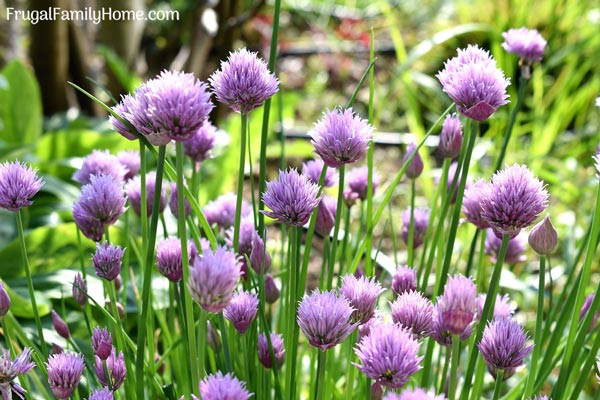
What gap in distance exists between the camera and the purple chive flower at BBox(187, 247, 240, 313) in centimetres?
43

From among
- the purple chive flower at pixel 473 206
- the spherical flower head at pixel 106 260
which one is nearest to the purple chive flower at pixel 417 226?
the purple chive flower at pixel 473 206

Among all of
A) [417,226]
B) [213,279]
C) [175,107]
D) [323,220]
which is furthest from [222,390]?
[417,226]

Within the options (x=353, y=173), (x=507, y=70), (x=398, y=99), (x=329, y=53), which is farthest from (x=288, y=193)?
(x=329, y=53)

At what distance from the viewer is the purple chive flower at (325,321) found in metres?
0.50

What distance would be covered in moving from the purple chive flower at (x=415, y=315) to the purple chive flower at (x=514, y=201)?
9 cm

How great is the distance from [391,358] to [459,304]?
70 mm

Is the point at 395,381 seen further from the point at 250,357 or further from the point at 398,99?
the point at 398,99

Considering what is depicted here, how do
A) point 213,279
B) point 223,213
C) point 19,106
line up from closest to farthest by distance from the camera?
point 213,279 → point 223,213 → point 19,106

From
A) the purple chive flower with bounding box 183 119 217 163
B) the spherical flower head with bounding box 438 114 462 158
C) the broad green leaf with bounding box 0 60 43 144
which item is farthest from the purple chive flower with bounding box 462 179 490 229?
the broad green leaf with bounding box 0 60 43 144

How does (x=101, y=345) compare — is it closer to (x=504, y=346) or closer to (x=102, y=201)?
(x=102, y=201)

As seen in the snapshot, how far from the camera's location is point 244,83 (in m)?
0.56

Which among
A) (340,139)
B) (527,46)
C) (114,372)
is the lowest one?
(114,372)

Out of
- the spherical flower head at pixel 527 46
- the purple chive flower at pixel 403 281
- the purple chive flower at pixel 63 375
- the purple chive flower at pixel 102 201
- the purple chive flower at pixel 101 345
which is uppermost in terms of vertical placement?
the spherical flower head at pixel 527 46

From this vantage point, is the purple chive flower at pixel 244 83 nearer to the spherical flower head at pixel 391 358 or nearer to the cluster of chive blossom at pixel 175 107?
the cluster of chive blossom at pixel 175 107
